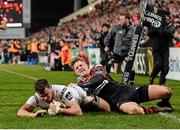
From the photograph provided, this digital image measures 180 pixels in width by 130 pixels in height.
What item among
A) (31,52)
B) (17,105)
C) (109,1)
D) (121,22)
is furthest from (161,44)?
(109,1)

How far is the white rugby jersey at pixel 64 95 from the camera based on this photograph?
7.29 metres

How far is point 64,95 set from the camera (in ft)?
23.9

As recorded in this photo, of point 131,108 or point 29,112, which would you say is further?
point 131,108

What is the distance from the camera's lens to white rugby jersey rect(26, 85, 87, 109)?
729 centimetres

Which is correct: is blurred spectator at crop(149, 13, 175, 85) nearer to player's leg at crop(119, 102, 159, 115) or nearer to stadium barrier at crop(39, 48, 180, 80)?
stadium barrier at crop(39, 48, 180, 80)

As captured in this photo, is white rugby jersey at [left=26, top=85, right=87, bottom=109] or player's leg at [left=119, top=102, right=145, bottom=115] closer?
white rugby jersey at [left=26, top=85, right=87, bottom=109]

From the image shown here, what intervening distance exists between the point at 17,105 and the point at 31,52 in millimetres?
33297

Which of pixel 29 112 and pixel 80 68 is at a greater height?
pixel 80 68

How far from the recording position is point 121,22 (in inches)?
526

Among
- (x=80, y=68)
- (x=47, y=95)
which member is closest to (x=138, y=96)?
(x=80, y=68)

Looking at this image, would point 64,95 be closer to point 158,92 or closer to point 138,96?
point 138,96

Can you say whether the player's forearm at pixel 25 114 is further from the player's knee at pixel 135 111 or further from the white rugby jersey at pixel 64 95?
the player's knee at pixel 135 111

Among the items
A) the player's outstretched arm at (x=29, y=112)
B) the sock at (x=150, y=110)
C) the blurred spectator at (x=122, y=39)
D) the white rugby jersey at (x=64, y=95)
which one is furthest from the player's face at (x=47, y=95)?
the blurred spectator at (x=122, y=39)

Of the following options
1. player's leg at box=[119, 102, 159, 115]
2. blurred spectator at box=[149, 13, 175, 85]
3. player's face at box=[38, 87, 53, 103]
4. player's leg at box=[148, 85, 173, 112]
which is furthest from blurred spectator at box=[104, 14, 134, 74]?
player's face at box=[38, 87, 53, 103]
